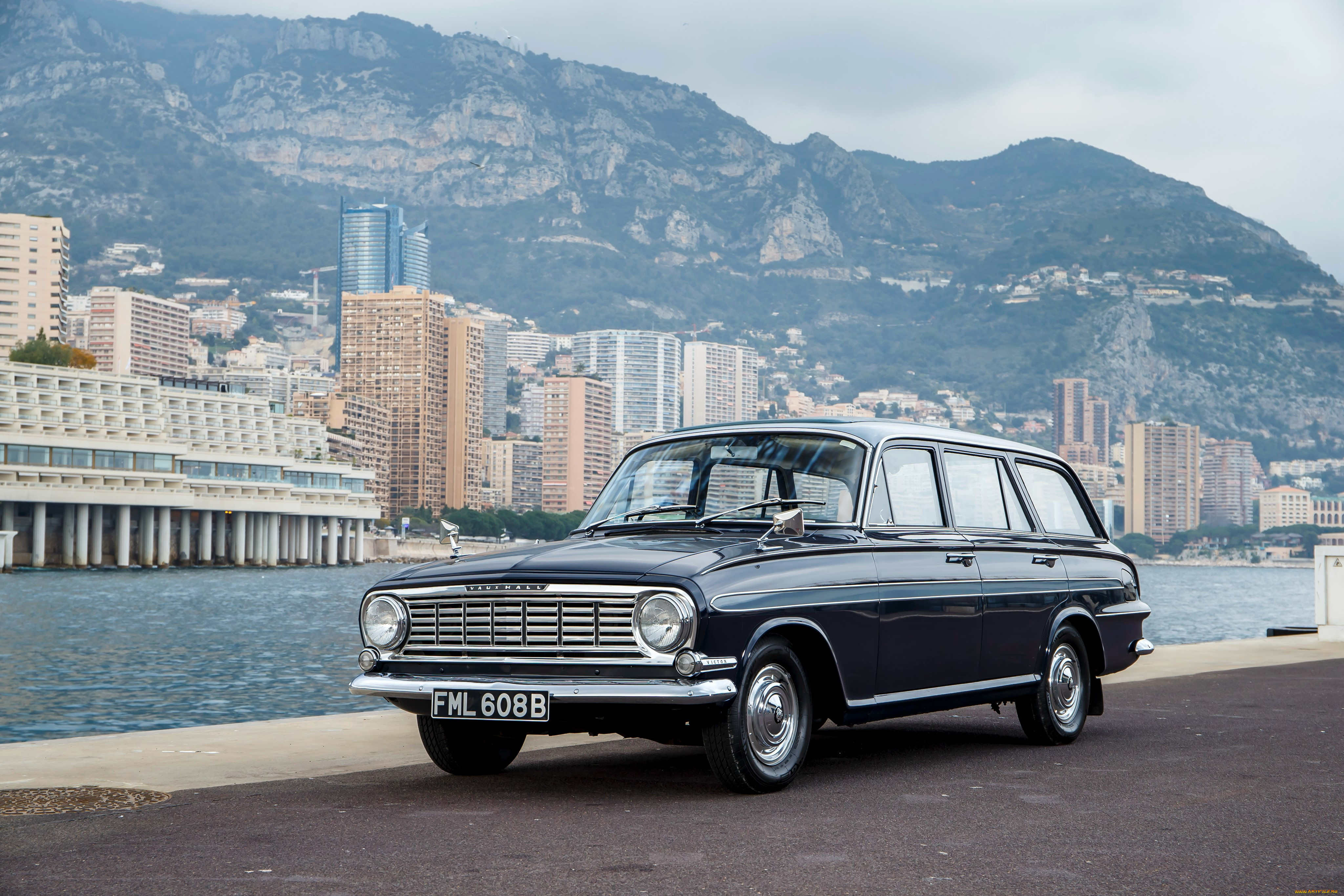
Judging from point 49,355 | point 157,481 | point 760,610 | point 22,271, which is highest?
point 22,271

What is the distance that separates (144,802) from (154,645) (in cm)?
3764

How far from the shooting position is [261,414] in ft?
526

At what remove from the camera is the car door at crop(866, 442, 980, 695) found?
6.92m

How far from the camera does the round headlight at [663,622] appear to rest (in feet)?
19.0

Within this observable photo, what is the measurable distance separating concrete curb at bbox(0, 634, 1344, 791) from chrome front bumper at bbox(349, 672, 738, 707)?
165cm

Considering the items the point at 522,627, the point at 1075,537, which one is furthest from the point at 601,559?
the point at 1075,537

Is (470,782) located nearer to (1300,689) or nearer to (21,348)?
(1300,689)

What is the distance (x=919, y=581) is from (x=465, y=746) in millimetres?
2506

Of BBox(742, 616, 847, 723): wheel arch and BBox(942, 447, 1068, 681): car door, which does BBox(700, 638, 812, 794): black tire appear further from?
BBox(942, 447, 1068, 681): car door

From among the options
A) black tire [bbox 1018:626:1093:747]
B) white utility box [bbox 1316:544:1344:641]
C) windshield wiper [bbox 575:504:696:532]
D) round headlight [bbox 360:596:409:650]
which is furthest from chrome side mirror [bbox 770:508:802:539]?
white utility box [bbox 1316:544:1344:641]

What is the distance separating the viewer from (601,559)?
6.13 m

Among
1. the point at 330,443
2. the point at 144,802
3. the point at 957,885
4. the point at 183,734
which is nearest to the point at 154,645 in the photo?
the point at 183,734

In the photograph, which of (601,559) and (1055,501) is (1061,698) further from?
(601,559)

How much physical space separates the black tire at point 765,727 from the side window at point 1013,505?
2.52 m
